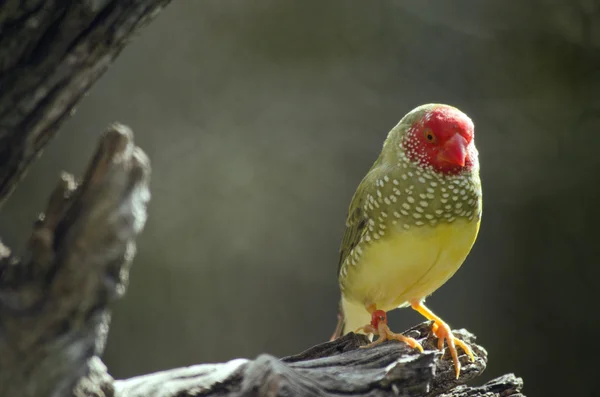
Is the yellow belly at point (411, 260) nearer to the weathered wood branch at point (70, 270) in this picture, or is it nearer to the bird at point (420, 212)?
the bird at point (420, 212)

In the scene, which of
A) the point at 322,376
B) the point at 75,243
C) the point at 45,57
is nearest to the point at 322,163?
the point at 322,376

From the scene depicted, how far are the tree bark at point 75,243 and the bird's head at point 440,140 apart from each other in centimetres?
94

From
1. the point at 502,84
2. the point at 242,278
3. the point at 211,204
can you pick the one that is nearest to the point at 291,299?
the point at 242,278

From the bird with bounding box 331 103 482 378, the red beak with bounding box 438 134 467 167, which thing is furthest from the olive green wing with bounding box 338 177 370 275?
the red beak with bounding box 438 134 467 167

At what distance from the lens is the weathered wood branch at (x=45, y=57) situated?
5.85 feet

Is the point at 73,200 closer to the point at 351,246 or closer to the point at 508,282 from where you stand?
the point at 351,246

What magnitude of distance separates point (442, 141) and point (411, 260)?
0.50 meters

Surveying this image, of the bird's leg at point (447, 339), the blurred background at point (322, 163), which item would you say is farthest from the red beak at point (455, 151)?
the blurred background at point (322, 163)

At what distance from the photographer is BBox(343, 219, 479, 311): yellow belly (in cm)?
285

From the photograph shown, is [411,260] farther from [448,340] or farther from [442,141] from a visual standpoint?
[442,141]

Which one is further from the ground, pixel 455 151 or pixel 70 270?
pixel 455 151

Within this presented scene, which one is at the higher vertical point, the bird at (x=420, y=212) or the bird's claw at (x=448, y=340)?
the bird at (x=420, y=212)

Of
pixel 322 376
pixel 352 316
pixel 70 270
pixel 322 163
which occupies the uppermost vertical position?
pixel 322 163

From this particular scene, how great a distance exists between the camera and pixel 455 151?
2.80 metres
